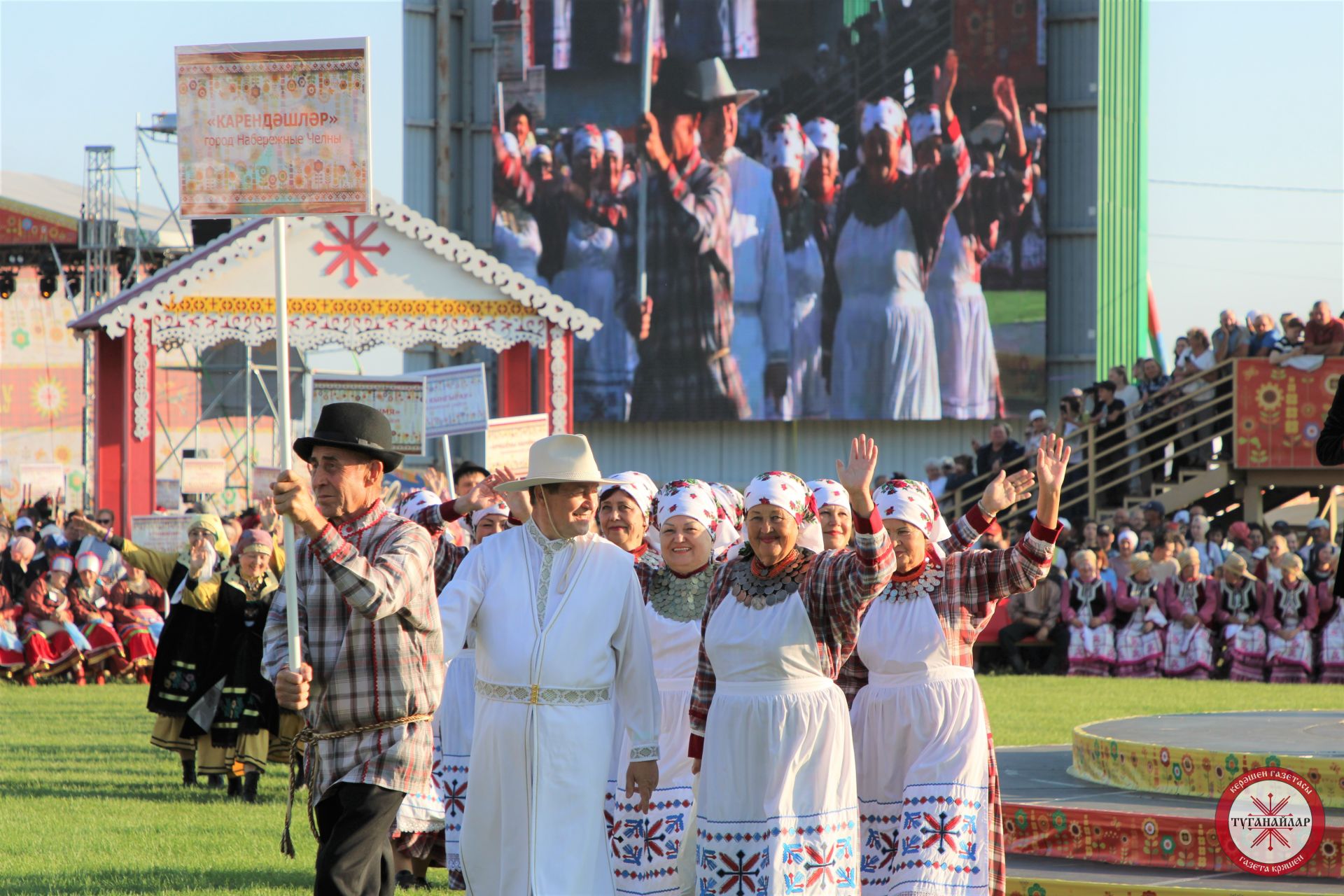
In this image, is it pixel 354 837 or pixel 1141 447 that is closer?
pixel 354 837

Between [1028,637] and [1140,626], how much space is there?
119cm

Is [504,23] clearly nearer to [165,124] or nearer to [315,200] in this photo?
[165,124]

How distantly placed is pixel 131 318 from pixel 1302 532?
13.3 metres

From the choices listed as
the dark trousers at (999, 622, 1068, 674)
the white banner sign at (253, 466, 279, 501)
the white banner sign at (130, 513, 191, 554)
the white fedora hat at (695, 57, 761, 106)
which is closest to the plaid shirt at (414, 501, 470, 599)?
the white banner sign at (253, 466, 279, 501)

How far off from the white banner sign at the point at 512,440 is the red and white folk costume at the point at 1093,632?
27.7 feet

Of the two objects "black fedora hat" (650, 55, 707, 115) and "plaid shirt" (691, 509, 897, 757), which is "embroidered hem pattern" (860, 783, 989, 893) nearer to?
"plaid shirt" (691, 509, 897, 757)

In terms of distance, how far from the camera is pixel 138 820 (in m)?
8.95

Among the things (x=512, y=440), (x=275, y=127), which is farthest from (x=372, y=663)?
(x=512, y=440)

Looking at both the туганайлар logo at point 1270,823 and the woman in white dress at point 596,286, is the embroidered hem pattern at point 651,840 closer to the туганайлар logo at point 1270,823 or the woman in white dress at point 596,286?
the туганайлар logo at point 1270,823

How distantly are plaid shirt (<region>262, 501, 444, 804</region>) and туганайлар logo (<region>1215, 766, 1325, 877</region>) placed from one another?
3.86 metres

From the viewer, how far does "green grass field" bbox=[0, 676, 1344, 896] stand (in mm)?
7523

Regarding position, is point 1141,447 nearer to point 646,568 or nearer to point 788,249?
point 788,249

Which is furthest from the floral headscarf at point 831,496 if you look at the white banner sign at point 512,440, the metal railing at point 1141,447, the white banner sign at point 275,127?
the metal railing at point 1141,447

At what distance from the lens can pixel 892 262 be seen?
27.2m
